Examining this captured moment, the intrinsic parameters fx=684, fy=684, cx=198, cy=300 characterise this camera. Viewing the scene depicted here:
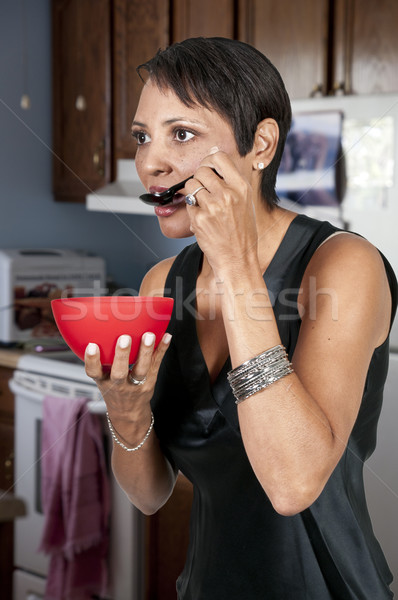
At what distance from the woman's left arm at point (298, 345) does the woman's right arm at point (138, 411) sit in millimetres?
82

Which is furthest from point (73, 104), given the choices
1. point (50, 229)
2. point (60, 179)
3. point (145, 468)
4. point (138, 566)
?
point (145, 468)

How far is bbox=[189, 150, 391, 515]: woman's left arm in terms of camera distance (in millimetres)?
417

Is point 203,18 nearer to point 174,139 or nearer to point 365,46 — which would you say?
point 365,46

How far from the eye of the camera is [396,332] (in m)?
1.09

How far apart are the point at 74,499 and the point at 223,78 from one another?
3.71 ft

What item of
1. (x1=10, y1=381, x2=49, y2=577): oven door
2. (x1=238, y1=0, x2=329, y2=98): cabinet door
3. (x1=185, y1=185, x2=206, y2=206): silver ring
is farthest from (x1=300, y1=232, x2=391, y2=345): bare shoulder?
(x1=10, y1=381, x2=49, y2=577): oven door

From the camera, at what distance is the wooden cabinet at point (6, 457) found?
165 cm

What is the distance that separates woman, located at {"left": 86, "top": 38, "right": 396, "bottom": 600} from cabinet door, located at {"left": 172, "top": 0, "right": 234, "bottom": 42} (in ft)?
3.48

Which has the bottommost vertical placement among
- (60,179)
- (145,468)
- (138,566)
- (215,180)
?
(138,566)

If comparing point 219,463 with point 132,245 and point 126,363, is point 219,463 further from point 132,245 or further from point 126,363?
point 132,245

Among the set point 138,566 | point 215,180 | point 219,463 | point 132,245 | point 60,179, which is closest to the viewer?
point 215,180

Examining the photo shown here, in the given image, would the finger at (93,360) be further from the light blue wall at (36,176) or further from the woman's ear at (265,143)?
the light blue wall at (36,176)

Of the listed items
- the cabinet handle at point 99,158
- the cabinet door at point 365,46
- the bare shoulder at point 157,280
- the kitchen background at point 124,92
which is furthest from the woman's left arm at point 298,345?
the cabinet handle at point 99,158

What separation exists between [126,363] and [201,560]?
22 centimetres
